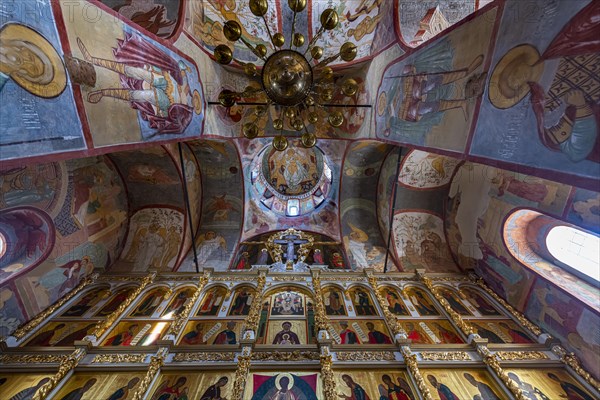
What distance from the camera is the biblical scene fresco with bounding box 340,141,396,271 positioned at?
9939 mm

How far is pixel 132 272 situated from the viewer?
8.68m

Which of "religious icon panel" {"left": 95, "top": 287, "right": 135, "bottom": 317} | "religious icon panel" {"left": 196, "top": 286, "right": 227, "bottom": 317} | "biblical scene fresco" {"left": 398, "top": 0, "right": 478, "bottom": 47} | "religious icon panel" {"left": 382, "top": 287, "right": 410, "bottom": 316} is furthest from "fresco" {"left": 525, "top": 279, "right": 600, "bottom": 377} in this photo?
"religious icon panel" {"left": 95, "top": 287, "right": 135, "bottom": 317}

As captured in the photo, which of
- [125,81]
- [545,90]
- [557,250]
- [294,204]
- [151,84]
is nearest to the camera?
[545,90]

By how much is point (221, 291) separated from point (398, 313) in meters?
6.34

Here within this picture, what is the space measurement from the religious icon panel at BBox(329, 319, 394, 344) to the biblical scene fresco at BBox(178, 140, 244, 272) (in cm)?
576

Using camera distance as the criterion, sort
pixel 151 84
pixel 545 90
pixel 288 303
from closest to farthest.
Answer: pixel 545 90 → pixel 151 84 → pixel 288 303

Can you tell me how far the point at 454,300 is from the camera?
7723 millimetres

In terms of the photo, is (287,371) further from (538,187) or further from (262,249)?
(538,187)

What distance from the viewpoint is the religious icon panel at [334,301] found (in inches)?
276

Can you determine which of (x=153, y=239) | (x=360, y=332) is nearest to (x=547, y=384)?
(x=360, y=332)

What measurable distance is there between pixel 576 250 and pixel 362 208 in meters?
7.09

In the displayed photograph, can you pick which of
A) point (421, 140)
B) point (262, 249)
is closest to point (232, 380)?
point (262, 249)

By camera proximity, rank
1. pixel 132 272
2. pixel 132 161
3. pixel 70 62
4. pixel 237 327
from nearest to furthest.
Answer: pixel 70 62 < pixel 237 327 < pixel 132 161 < pixel 132 272

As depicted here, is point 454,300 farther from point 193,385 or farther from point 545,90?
point 193,385
